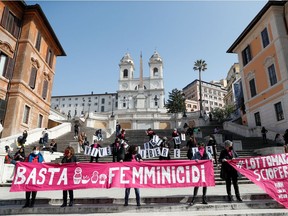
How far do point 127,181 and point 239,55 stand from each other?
84.6 feet

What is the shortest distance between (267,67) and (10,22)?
88.2ft

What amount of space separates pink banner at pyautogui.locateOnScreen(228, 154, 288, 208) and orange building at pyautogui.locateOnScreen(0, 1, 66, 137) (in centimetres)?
1920

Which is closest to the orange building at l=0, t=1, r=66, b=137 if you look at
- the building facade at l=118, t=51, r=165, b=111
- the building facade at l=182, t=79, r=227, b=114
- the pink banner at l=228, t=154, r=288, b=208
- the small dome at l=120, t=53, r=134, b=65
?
the pink banner at l=228, t=154, r=288, b=208

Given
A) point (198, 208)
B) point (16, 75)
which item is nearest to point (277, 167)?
point (198, 208)

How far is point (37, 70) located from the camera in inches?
898

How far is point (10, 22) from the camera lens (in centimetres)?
1992

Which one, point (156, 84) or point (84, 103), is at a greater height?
point (156, 84)

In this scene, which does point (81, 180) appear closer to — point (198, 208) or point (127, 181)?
point (127, 181)

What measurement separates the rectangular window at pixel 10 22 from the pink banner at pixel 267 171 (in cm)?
2298

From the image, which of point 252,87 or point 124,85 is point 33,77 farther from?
point 124,85

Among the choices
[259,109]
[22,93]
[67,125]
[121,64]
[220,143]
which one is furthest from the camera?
[121,64]

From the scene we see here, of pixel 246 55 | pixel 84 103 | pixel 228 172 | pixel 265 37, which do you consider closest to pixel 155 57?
pixel 84 103

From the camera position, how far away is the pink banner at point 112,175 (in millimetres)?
6469

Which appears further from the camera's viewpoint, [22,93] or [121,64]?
[121,64]
